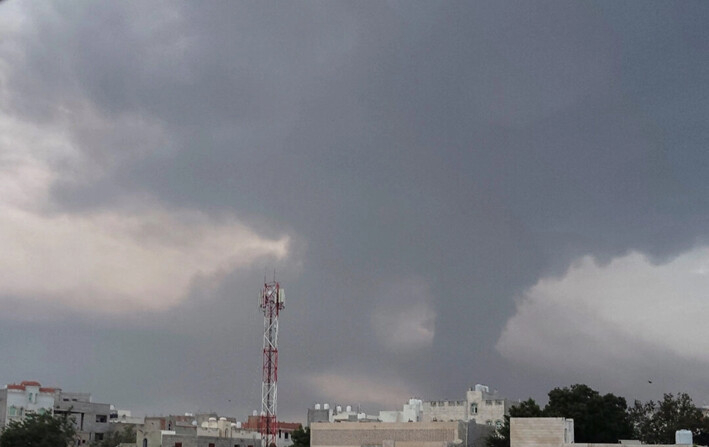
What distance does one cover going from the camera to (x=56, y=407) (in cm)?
8612

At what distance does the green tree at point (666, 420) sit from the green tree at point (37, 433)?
49.5 metres

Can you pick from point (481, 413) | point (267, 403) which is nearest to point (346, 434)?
point (267, 403)

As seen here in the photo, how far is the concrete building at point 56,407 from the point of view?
81688 mm

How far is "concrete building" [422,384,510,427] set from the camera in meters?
87.3

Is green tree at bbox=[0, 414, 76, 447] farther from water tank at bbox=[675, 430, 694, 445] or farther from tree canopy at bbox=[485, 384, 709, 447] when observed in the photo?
water tank at bbox=[675, 430, 694, 445]

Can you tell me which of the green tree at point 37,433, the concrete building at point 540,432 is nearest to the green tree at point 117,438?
the green tree at point 37,433

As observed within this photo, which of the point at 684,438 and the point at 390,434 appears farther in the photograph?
the point at 390,434

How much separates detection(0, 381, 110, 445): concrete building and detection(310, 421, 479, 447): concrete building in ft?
96.9

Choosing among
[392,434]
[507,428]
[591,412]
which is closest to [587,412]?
[591,412]

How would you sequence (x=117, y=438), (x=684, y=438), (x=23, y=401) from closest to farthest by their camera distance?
(x=684, y=438), (x=23, y=401), (x=117, y=438)

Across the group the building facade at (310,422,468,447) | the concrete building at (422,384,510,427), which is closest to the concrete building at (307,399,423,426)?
the concrete building at (422,384,510,427)

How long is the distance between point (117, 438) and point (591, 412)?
44.2 m

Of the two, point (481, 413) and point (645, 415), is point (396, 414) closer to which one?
point (481, 413)

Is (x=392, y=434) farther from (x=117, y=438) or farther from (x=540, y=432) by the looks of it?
(x=117, y=438)
